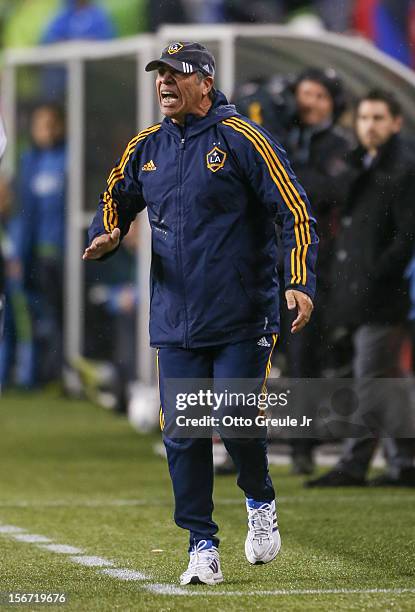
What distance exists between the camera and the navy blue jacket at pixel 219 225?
21.5 ft

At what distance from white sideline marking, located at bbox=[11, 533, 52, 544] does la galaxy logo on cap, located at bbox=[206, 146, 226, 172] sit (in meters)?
2.08

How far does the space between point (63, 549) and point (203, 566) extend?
1215 mm

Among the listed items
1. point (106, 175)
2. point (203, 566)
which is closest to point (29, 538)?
point (203, 566)

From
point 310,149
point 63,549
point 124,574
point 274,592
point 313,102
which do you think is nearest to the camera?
point 274,592

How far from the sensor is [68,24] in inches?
717

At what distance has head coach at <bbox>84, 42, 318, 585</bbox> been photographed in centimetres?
656

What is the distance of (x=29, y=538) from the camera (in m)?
7.98

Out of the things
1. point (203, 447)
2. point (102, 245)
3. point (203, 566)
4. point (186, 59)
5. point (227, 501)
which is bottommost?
point (227, 501)

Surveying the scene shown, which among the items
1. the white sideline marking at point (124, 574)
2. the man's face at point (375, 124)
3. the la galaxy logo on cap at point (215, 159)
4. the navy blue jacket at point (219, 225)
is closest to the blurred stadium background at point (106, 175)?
the white sideline marking at point (124, 574)

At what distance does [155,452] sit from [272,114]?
289 cm

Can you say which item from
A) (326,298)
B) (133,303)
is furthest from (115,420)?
(326,298)

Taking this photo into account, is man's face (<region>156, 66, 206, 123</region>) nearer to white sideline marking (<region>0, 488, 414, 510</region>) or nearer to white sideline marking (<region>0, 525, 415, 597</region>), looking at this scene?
white sideline marking (<region>0, 525, 415, 597</region>)

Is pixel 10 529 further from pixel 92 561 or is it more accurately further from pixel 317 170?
pixel 317 170

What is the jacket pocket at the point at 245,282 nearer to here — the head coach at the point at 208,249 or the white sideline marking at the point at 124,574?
the head coach at the point at 208,249
